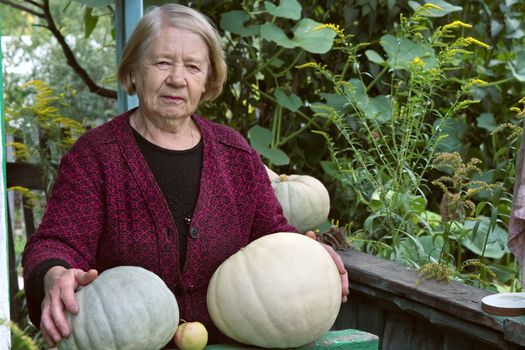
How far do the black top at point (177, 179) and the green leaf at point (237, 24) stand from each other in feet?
4.83

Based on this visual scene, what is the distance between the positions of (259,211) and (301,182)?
2.32ft

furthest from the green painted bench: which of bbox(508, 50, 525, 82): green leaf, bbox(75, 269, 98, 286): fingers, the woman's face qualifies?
bbox(508, 50, 525, 82): green leaf

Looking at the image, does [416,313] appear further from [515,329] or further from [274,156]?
[274,156]

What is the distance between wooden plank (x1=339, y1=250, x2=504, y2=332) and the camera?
2258mm

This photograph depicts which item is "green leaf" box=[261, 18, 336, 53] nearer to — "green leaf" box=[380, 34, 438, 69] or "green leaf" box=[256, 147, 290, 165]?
"green leaf" box=[380, 34, 438, 69]

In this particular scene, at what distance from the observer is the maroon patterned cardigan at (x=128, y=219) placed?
6.37 ft

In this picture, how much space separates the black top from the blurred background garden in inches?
34.6

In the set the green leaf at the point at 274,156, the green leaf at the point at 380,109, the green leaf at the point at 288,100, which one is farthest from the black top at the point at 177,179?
the green leaf at the point at 288,100

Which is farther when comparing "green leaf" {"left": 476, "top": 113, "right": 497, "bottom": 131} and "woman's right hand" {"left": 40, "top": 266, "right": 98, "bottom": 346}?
"green leaf" {"left": 476, "top": 113, "right": 497, "bottom": 131}

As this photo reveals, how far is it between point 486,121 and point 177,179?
7.16 ft

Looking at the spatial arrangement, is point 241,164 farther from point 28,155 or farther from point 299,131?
point 28,155

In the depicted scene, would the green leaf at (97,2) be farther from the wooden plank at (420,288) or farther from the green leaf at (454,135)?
the green leaf at (454,135)

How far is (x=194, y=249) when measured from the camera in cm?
202

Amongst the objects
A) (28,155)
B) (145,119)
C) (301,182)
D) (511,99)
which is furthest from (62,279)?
(511,99)
